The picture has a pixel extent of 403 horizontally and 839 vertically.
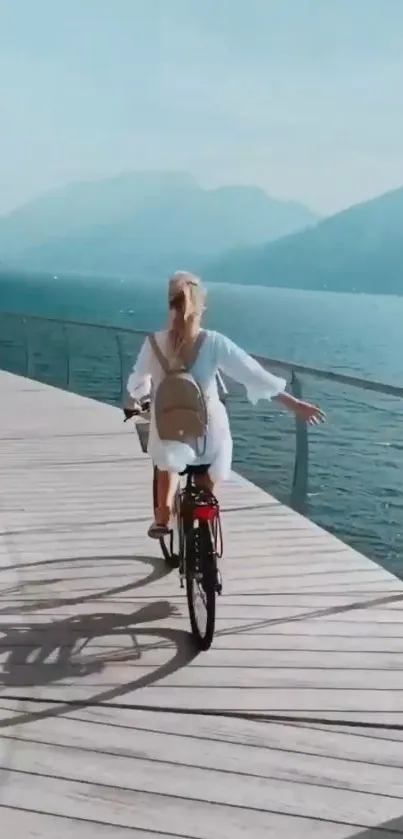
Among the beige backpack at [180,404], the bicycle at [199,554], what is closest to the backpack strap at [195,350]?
the beige backpack at [180,404]

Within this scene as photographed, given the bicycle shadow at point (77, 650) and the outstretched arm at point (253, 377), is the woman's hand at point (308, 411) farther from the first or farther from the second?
the bicycle shadow at point (77, 650)

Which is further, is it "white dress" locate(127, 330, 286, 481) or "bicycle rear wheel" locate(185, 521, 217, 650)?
"white dress" locate(127, 330, 286, 481)

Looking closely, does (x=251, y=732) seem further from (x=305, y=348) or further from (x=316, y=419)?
(x=305, y=348)

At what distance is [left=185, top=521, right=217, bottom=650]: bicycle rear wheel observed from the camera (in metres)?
3.28

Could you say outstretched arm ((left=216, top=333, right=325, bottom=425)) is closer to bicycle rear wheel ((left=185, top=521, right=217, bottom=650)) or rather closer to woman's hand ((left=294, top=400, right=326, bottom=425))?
woman's hand ((left=294, top=400, right=326, bottom=425))

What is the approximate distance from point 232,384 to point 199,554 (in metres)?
6.04

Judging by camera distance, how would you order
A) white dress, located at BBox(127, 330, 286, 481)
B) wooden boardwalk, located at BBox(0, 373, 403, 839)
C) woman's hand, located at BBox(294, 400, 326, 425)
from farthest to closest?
woman's hand, located at BBox(294, 400, 326, 425)
white dress, located at BBox(127, 330, 286, 481)
wooden boardwalk, located at BBox(0, 373, 403, 839)

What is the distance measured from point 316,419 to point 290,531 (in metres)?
1.59

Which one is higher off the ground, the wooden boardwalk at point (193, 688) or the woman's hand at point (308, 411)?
the woman's hand at point (308, 411)

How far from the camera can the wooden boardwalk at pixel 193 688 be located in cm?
244

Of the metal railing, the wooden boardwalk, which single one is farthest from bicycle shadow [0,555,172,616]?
the metal railing

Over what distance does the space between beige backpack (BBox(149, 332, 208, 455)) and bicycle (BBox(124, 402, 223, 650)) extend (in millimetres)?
183

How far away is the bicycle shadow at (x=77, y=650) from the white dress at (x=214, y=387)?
0.62 meters

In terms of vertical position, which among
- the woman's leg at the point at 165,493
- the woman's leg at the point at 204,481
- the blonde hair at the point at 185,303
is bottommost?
the woman's leg at the point at 165,493
